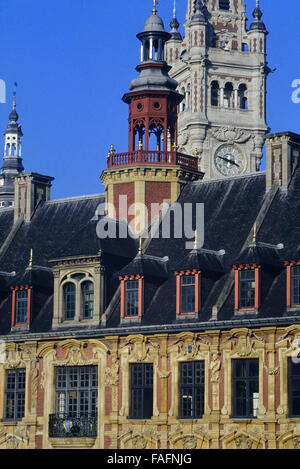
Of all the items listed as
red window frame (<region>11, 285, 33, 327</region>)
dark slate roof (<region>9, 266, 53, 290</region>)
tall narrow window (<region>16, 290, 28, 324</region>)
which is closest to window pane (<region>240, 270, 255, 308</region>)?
dark slate roof (<region>9, 266, 53, 290</region>)

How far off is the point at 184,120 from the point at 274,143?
3468 inches

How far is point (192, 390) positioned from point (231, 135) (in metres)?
91.5

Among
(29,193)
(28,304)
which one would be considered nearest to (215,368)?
(28,304)

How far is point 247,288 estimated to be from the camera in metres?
72.7

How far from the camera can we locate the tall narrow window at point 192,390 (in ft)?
240

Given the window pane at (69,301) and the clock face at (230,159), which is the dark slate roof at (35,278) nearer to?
the window pane at (69,301)

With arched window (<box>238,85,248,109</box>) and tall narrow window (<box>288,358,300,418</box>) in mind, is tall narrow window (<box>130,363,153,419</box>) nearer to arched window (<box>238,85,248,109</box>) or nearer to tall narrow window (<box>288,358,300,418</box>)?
tall narrow window (<box>288,358,300,418</box>)

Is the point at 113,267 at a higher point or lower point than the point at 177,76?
lower

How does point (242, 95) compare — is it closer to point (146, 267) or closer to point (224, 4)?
point (224, 4)

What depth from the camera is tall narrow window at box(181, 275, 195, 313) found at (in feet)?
244
